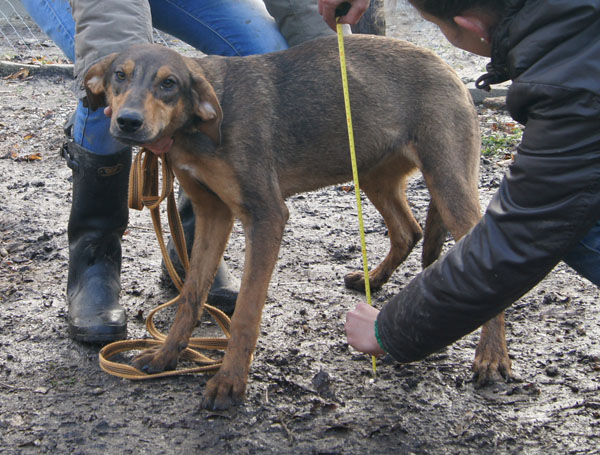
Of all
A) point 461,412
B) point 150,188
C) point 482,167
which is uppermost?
point 150,188

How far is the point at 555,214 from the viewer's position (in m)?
1.86

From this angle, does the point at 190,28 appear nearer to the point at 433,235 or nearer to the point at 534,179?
the point at 433,235

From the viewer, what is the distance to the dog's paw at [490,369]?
2.93 meters

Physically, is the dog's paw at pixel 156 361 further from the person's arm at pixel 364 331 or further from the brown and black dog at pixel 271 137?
the person's arm at pixel 364 331

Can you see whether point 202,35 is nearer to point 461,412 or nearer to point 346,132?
point 346,132

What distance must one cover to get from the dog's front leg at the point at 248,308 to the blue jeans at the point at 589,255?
124cm

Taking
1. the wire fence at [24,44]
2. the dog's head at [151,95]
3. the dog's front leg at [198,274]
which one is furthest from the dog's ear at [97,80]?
the wire fence at [24,44]

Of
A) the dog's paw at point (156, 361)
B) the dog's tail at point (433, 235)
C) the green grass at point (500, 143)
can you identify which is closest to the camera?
the dog's paw at point (156, 361)

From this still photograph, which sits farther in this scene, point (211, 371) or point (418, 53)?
point (418, 53)

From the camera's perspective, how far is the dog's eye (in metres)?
2.85

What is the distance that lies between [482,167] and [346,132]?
2.50 m

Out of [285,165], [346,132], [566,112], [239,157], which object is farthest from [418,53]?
[566,112]

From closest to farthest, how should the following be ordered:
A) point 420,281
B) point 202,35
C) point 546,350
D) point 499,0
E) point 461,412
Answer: point 499,0 → point 420,281 → point 461,412 → point 546,350 → point 202,35

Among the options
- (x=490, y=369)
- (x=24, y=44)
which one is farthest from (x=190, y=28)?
(x=24, y=44)
